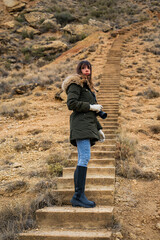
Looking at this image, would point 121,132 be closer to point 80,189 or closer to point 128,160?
point 128,160

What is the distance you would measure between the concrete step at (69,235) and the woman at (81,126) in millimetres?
400

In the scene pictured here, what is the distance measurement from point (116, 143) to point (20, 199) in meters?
2.45

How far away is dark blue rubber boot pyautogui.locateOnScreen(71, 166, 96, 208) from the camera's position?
9.02 feet

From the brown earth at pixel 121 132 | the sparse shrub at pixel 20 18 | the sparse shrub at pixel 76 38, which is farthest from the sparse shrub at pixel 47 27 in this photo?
the brown earth at pixel 121 132

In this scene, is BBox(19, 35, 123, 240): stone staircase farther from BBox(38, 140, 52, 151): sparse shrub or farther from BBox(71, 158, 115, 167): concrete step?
BBox(38, 140, 52, 151): sparse shrub

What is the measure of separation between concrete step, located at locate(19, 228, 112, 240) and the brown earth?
0.33m

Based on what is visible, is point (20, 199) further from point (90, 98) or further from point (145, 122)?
point (145, 122)

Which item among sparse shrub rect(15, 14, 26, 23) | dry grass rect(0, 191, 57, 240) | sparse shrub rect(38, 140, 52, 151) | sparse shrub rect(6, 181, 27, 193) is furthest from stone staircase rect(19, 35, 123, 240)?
sparse shrub rect(15, 14, 26, 23)

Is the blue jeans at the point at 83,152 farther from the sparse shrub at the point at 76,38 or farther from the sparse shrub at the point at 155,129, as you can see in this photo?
the sparse shrub at the point at 76,38

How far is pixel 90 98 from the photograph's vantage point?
303 cm

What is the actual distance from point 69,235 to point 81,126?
4.17 ft

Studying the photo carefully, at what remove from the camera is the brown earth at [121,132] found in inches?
122

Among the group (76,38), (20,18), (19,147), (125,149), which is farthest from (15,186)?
(20,18)

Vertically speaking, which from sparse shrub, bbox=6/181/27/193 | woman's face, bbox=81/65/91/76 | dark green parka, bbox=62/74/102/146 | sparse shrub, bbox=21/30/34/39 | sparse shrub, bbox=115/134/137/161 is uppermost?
sparse shrub, bbox=21/30/34/39
